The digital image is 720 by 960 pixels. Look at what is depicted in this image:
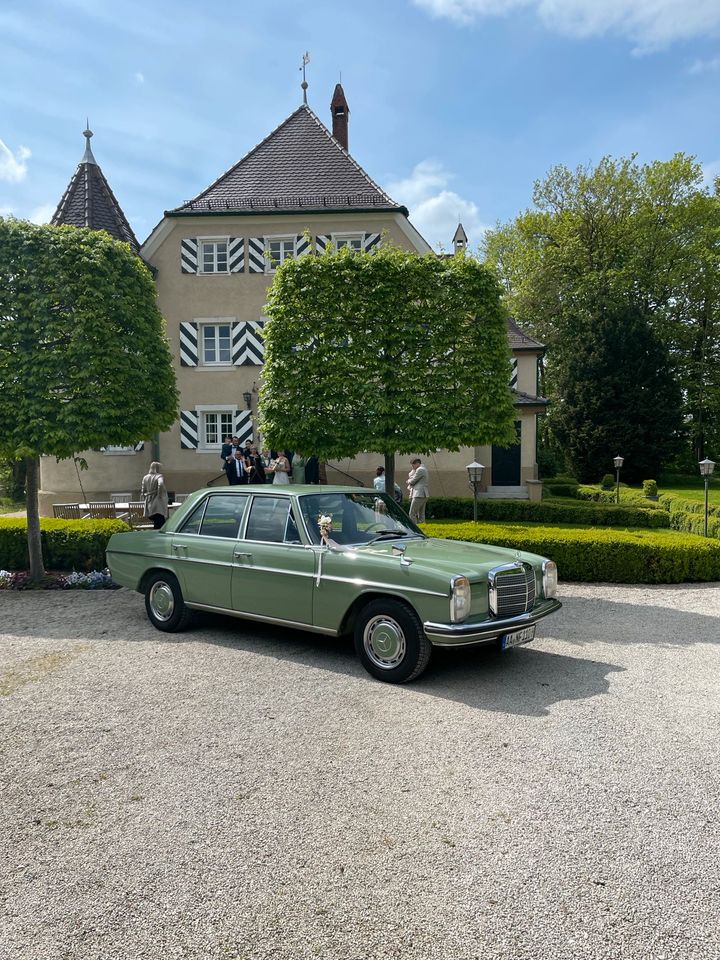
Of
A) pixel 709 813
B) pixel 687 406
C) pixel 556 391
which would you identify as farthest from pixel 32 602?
pixel 687 406

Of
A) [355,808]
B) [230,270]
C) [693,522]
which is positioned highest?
[230,270]

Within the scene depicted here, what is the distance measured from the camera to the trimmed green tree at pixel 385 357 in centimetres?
1085

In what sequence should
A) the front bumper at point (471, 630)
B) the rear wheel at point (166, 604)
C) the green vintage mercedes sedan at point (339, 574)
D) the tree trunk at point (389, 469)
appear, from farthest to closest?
the tree trunk at point (389, 469), the rear wheel at point (166, 604), the green vintage mercedes sedan at point (339, 574), the front bumper at point (471, 630)

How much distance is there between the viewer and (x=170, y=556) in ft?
24.7

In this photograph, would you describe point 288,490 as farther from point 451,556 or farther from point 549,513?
point 549,513

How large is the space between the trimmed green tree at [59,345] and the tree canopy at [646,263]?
Result: 27.9 m

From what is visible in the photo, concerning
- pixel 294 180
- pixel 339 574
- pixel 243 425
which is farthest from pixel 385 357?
pixel 294 180

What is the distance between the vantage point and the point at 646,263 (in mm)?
36469

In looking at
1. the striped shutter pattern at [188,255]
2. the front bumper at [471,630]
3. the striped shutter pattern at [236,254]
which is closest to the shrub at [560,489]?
the striped shutter pattern at [236,254]

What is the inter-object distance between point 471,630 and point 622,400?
29.1m

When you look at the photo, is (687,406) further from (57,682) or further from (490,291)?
(57,682)

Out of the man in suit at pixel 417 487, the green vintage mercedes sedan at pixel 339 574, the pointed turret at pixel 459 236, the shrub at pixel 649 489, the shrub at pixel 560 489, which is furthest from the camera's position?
the pointed turret at pixel 459 236

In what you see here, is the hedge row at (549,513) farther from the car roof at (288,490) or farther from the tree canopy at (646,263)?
the tree canopy at (646,263)

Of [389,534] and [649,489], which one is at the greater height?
[649,489]
